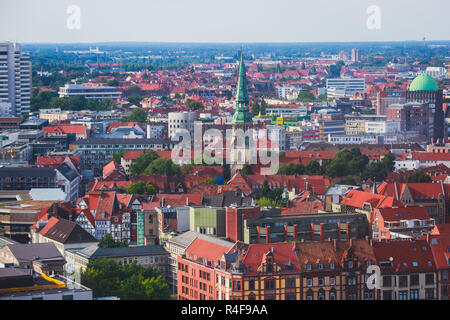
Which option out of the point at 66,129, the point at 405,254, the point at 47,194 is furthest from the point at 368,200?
the point at 66,129

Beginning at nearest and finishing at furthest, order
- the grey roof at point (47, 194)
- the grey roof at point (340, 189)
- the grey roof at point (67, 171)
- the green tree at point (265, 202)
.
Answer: the green tree at point (265, 202) < the grey roof at point (47, 194) < the grey roof at point (340, 189) < the grey roof at point (67, 171)

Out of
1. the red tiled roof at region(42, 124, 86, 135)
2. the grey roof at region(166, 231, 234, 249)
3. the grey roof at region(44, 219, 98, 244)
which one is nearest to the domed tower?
the red tiled roof at region(42, 124, 86, 135)

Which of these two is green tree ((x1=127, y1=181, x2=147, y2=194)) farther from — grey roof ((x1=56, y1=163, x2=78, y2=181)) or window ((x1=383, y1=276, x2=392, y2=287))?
window ((x1=383, y1=276, x2=392, y2=287))

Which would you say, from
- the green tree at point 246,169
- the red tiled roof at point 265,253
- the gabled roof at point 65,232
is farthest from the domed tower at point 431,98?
the red tiled roof at point 265,253

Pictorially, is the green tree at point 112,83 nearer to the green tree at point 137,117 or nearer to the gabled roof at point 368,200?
the green tree at point 137,117

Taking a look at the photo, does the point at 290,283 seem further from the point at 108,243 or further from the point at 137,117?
the point at 137,117
